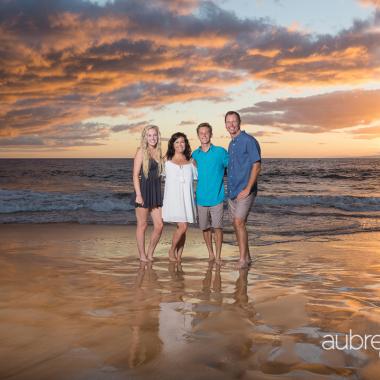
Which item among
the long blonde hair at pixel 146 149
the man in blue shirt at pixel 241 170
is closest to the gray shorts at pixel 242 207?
the man in blue shirt at pixel 241 170

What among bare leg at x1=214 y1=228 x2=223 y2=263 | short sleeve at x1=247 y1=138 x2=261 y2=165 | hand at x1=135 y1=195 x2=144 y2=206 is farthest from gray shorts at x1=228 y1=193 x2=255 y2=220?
hand at x1=135 y1=195 x2=144 y2=206

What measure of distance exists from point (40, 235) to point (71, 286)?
4.92 meters

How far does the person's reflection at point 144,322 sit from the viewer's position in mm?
3381

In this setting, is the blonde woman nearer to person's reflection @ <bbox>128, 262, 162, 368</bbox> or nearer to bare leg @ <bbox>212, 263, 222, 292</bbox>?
person's reflection @ <bbox>128, 262, 162, 368</bbox>

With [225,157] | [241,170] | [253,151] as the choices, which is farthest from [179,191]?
[253,151]

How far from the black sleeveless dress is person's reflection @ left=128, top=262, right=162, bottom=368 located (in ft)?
4.01

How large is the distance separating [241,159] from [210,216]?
1092 millimetres

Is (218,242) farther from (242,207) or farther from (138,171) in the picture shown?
(138,171)

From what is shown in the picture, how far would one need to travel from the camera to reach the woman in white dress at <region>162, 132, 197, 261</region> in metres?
6.82

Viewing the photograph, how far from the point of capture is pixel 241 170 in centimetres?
660

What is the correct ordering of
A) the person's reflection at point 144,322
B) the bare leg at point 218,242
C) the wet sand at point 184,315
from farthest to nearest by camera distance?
the bare leg at point 218,242 → the person's reflection at point 144,322 → the wet sand at point 184,315

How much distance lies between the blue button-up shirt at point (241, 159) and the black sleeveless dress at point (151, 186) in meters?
1.11

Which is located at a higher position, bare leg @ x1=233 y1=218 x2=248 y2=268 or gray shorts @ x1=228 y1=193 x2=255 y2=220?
gray shorts @ x1=228 y1=193 x2=255 y2=220

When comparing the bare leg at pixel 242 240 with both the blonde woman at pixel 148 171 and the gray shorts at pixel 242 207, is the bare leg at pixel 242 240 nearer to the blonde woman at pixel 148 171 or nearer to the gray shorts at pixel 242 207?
the gray shorts at pixel 242 207
